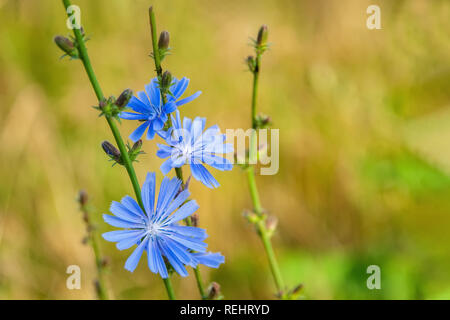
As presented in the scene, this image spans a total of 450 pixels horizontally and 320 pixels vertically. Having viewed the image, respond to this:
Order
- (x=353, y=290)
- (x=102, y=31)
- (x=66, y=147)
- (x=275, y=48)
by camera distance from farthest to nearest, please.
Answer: (x=275, y=48) < (x=102, y=31) < (x=66, y=147) < (x=353, y=290)

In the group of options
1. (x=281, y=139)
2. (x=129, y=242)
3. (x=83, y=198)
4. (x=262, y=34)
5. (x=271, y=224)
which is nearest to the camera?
(x=129, y=242)

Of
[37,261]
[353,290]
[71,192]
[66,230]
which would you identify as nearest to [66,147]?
[71,192]

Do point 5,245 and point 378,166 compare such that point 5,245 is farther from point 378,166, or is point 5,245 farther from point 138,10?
point 378,166

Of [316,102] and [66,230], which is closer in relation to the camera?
[66,230]

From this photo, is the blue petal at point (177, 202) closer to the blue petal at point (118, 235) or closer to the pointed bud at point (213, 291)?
the blue petal at point (118, 235)

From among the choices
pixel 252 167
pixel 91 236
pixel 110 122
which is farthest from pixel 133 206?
pixel 91 236

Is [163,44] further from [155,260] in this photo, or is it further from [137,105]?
[155,260]

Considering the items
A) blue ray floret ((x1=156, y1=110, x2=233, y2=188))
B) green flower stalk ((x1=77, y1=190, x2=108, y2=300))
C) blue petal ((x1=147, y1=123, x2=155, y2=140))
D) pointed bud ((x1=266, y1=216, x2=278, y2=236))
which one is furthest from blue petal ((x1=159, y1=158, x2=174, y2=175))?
green flower stalk ((x1=77, y1=190, x2=108, y2=300))
